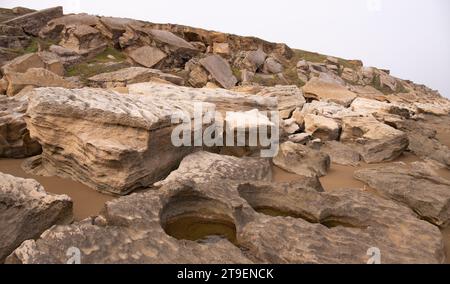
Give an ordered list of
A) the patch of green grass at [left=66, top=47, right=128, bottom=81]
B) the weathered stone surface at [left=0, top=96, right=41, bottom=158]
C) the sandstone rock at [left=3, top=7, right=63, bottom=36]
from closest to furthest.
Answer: the weathered stone surface at [left=0, top=96, right=41, bottom=158]
the patch of green grass at [left=66, top=47, right=128, bottom=81]
the sandstone rock at [left=3, top=7, right=63, bottom=36]

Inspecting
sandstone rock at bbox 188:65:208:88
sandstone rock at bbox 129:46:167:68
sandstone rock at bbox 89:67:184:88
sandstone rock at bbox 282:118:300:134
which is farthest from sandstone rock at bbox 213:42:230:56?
sandstone rock at bbox 282:118:300:134

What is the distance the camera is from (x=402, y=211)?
4.46m

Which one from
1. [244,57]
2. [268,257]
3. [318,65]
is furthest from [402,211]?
[318,65]

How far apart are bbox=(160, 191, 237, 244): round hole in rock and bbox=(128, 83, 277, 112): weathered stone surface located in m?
4.43

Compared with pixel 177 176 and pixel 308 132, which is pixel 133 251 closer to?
pixel 177 176

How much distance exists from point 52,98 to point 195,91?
4.30 metres

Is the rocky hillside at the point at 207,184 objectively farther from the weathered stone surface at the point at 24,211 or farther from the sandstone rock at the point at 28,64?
the sandstone rock at the point at 28,64

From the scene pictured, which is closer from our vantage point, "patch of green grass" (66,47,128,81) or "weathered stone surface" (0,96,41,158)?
"weathered stone surface" (0,96,41,158)

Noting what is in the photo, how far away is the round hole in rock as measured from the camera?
4152 millimetres

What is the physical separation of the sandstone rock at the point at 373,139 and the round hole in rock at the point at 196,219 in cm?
512

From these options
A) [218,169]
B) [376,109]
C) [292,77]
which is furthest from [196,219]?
[292,77]

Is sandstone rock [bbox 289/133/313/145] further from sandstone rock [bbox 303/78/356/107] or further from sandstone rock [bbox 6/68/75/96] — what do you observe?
sandstone rock [bbox 6/68/75/96]

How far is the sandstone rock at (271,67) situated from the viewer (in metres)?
22.5

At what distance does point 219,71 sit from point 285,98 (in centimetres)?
639
